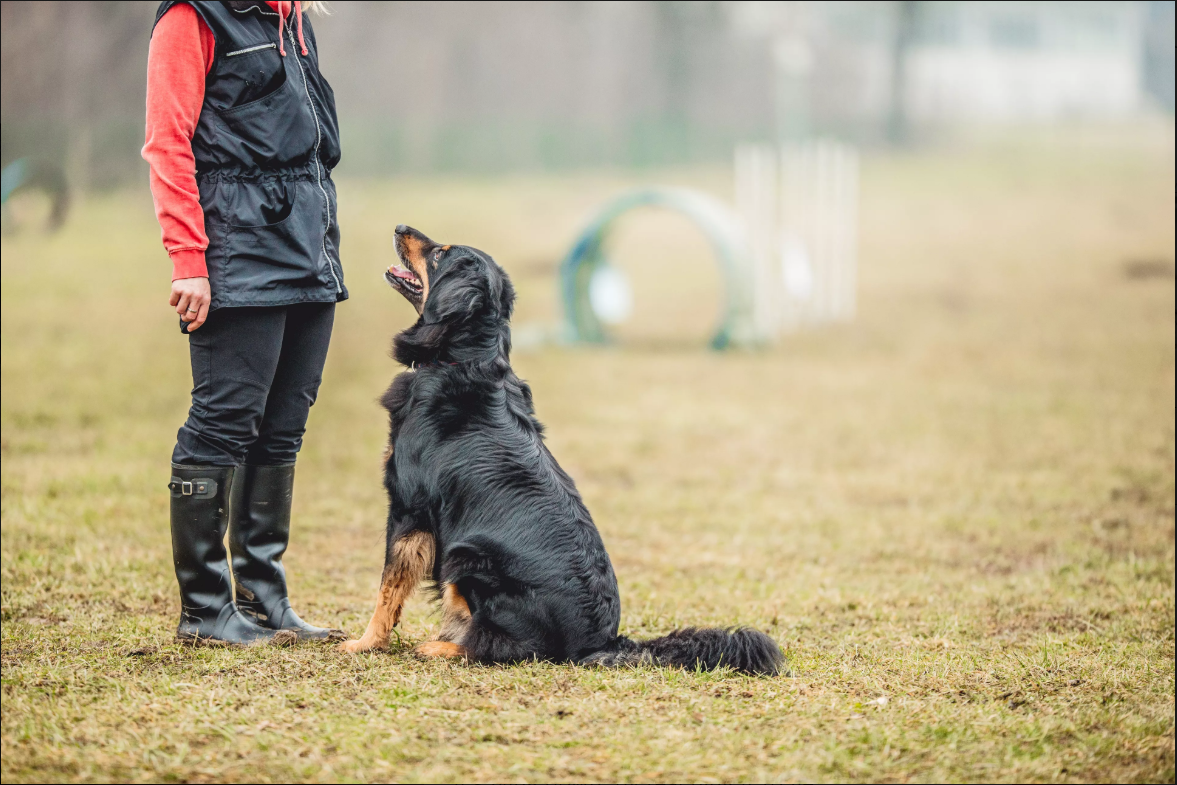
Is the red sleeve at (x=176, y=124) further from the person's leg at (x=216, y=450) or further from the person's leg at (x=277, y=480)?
the person's leg at (x=277, y=480)

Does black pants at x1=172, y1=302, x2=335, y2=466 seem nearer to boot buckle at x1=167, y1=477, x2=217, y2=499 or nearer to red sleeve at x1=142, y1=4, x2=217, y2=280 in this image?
boot buckle at x1=167, y1=477, x2=217, y2=499

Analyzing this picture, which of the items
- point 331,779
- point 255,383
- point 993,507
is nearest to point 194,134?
point 255,383

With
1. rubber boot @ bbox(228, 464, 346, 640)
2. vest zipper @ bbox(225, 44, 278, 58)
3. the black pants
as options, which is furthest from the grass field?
Answer: vest zipper @ bbox(225, 44, 278, 58)

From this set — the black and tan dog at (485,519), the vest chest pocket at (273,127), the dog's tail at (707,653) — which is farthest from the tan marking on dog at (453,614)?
the vest chest pocket at (273,127)

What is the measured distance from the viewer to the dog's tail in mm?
3105

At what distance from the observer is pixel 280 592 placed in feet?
11.4

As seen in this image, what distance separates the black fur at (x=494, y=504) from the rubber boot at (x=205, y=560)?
49cm

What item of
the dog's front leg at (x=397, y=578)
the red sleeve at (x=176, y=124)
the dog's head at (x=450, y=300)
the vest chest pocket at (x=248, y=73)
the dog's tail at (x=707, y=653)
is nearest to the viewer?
the red sleeve at (x=176, y=124)

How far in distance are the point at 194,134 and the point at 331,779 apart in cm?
173

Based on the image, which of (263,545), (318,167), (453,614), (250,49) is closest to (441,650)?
(453,614)

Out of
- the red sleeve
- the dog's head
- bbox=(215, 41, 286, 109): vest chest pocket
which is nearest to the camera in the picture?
the red sleeve

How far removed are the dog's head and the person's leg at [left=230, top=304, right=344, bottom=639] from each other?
271 mm

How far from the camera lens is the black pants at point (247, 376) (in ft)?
10.0

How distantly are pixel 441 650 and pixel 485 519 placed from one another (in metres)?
0.40
